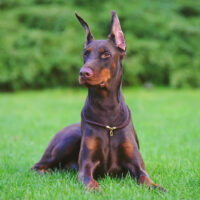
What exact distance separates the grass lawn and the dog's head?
3.25ft

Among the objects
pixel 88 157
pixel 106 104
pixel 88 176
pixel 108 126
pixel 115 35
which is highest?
pixel 115 35

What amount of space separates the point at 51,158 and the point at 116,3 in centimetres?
1299

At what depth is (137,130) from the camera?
8.11m

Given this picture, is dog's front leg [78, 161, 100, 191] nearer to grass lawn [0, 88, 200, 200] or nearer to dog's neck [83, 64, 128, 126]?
grass lawn [0, 88, 200, 200]

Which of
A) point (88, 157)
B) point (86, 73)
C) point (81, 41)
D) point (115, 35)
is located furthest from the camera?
point (81, 41)

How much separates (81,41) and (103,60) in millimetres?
11870

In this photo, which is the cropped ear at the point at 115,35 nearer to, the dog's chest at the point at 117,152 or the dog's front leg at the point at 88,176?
the dog's chest at the point at 117,152

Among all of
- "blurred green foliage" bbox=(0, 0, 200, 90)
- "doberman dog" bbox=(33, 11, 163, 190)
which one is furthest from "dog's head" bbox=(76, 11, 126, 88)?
"blurred green foliage" bbox=(0, 0, 200, 90)

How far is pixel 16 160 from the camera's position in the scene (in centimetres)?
526

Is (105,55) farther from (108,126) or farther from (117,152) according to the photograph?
(117,152)

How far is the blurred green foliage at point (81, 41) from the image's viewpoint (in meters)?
14.8

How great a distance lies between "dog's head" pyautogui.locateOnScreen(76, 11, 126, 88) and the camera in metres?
3.43

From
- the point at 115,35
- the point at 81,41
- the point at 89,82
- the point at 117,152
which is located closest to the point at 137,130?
the point at 117,152

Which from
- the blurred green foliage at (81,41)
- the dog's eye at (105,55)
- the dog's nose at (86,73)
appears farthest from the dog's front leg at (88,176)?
the blurred green foliage at (81,41)
